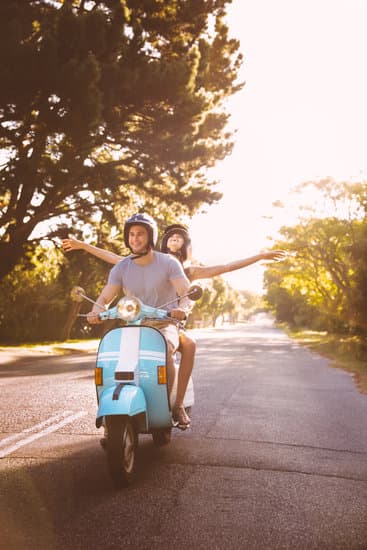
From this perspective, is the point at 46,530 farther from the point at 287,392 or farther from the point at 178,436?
the point at 287,392

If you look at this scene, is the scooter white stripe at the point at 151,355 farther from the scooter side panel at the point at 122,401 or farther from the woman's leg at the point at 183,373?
the woman's leg at the point at 183,373

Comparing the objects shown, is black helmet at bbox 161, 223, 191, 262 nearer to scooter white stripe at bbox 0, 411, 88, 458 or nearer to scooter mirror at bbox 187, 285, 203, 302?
scooter mirror at bbox 187, 285, 203, 302

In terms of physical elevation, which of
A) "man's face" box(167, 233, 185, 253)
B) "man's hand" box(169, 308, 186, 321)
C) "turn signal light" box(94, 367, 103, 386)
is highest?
"man's face" box(167, 233, 185, 253)

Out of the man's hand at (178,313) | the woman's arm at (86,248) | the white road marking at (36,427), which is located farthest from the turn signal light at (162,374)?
the white road marking at (36,427)

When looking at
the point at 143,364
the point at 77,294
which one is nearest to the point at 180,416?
the point at 143,364

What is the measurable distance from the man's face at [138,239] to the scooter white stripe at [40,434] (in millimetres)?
2078

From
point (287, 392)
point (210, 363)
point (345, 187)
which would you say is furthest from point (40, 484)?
point (345, 187)

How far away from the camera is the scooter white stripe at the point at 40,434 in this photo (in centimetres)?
488

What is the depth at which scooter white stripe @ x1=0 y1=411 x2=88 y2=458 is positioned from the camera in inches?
192

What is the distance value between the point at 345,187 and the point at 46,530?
26933 mm

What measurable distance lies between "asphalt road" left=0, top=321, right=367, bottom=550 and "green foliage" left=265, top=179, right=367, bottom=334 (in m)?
13.7

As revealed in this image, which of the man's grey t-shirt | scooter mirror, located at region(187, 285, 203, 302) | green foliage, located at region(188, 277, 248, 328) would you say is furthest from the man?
green foliage, located at region(188, 277, 248, 328)

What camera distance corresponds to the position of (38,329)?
1350 inches

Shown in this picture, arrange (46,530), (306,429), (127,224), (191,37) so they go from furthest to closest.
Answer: (191,37), (306,429), (127,224), (46,530)
